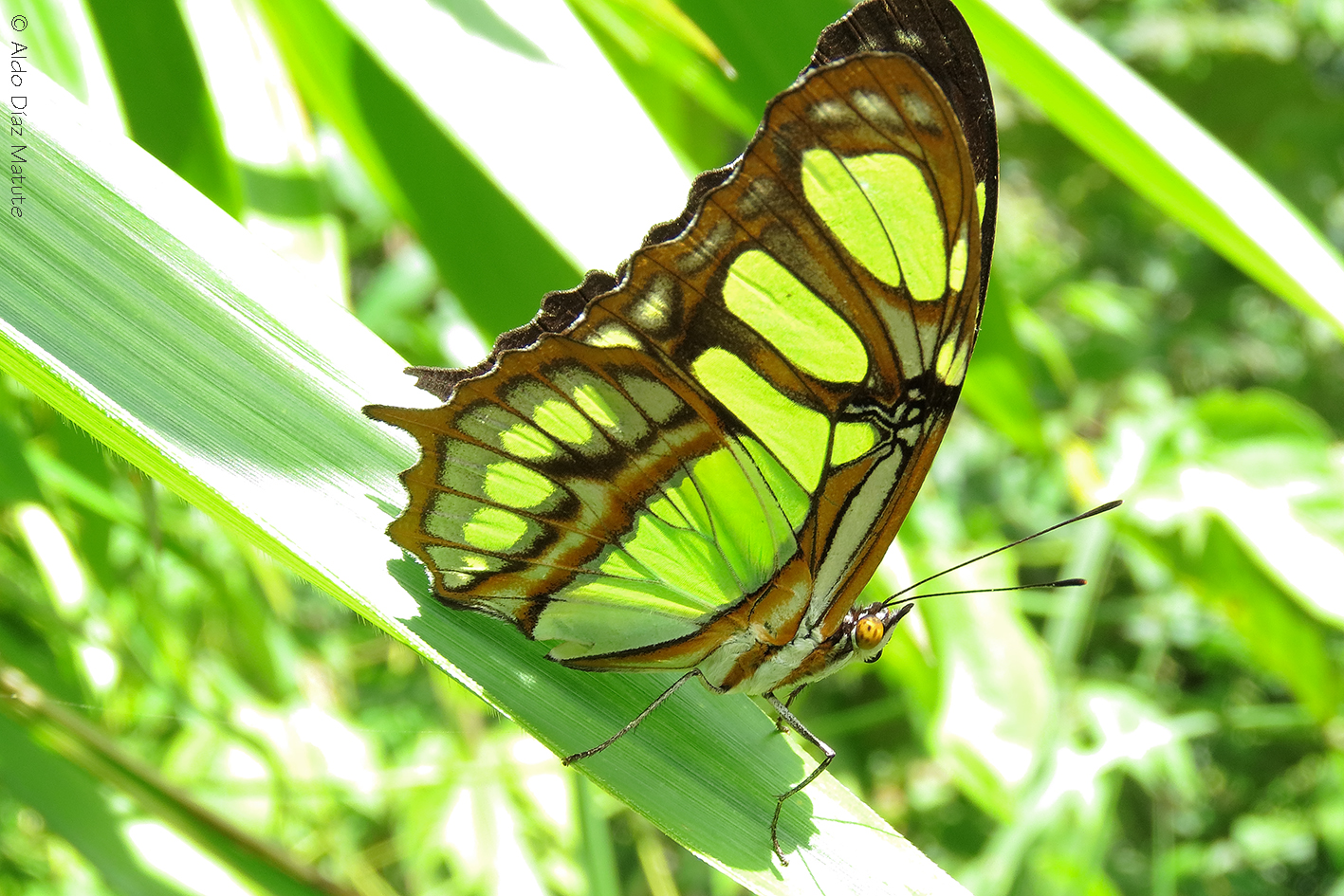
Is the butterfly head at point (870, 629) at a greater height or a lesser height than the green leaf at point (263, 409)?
greater

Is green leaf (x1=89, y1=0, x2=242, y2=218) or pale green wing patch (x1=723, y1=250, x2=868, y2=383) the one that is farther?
green leaf (x1=89, y1=0, x2=242, y2=218)

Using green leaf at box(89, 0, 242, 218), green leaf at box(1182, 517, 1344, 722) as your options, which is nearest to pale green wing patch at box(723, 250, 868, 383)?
green leaf at box(89, 0, 242, 218)

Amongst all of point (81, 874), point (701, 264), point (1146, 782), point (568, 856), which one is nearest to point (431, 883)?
point (568, 856)

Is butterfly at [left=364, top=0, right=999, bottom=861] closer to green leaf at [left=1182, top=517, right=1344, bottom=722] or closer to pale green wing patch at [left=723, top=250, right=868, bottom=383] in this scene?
pale green wing patch at [left=723, top=250, right=868, bottom=383]

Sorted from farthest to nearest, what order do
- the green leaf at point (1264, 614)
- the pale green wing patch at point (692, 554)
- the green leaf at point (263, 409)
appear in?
the green leaf at point (1264, 614) < the pale green wing patch at point (692, 554) < the green leaf at point (263, 409)

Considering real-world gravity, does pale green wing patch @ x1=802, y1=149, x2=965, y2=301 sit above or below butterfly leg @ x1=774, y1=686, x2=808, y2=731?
above

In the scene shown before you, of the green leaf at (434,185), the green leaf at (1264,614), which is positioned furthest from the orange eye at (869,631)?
the green leaf at (1264,614)

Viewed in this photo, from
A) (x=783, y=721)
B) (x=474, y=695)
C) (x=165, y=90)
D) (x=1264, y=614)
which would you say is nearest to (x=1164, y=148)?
(x=783, y=721)

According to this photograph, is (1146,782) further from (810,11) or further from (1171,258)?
(1171,258)

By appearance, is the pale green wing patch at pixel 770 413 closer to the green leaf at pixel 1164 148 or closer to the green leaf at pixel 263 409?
the green leaf at pixel 263 409
